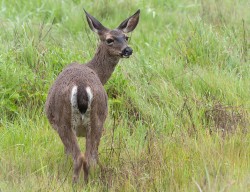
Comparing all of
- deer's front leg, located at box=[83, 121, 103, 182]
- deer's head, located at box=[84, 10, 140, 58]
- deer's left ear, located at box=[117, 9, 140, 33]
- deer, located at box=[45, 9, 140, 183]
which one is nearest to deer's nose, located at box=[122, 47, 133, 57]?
deer's head, located at box=[84, 10, 140, 58]

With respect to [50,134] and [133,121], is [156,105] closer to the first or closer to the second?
[133,121]

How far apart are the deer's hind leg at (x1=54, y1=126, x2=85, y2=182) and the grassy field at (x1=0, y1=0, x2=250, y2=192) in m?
0.11

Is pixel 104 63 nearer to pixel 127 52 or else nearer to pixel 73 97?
pixel 127 52

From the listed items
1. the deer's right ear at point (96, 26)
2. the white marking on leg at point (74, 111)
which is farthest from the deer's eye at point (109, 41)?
the white marking on leg at point (74, 111)

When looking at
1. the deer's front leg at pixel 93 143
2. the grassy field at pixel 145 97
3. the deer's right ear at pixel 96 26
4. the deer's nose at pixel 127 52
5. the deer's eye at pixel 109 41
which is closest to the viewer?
the grassy field at pixel 145 97

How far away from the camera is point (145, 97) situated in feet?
23.5

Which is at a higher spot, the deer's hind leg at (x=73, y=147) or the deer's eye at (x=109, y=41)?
the deer's eye at (x=109, y=41)

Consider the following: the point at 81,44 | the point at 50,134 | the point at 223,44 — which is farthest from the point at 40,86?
the point at 223,44

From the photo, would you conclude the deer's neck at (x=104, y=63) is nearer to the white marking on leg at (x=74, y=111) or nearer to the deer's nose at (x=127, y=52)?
the deer's nose at (x=127, y=52)

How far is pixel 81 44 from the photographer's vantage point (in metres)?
8.59

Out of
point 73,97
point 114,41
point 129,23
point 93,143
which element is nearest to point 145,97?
point 114,41

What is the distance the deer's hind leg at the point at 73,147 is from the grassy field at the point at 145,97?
109mm

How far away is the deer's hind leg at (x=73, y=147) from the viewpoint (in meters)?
5.55

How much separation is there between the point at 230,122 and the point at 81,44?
106 inches
